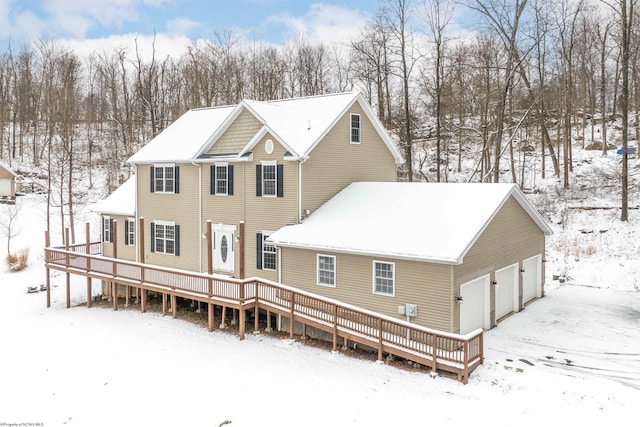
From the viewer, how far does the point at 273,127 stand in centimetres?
1891

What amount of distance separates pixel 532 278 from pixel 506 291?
263cm

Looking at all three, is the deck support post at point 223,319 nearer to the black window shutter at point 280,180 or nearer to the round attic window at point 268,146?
the black window shutter at point 280,180

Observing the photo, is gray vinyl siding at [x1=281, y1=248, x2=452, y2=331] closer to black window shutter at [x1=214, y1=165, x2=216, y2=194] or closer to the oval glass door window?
the oval glass door window

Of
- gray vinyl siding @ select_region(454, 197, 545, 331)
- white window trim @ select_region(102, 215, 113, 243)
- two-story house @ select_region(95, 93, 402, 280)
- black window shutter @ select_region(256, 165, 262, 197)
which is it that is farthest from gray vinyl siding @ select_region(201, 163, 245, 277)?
gray vinyl siding @ select_region(454, 197, 545, 331)

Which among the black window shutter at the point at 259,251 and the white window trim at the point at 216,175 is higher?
the white window trim at the point at 216,175

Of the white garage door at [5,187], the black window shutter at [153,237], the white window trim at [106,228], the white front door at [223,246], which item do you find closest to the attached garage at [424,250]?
the white front door at [223,246]

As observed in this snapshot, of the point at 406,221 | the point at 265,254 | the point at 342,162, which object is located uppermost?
the point at 342,162

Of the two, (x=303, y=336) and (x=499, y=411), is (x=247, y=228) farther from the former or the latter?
(x=499, y=411)

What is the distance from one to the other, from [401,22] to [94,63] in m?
40.1

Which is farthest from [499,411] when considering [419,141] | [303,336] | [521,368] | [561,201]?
[419,141]

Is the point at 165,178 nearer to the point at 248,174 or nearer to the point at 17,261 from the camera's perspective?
the point at 248,174

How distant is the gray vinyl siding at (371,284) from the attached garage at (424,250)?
3 centimetres

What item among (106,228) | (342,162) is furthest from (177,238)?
(342,162)

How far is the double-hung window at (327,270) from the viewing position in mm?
16688
